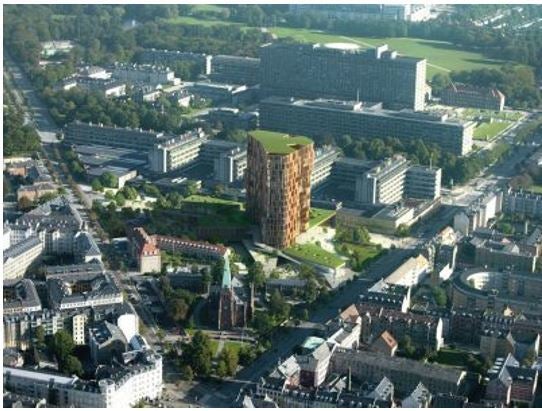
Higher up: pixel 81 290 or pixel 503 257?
pixel 503 257

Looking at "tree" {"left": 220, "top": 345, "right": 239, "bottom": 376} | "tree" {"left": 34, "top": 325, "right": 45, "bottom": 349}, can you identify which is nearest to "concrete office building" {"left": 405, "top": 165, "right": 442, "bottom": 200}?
"tree" {"left": 220, "top": 345, "right": 239, "bottom": 376}

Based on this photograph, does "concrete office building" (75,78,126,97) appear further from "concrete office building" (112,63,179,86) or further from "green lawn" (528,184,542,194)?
"green lawn" (528,184,542,194)

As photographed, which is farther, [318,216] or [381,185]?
[381,185]

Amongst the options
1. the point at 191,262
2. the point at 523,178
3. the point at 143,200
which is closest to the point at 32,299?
the point at 191,262

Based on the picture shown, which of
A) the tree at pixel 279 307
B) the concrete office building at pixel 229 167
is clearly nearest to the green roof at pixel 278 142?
the concrete office building at pixel 229 167

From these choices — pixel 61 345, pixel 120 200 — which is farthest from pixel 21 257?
pixel 120 200

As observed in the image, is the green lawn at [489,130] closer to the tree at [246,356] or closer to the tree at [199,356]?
the tree at [246,356]

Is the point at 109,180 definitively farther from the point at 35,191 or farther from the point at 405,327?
the point at 405,327
